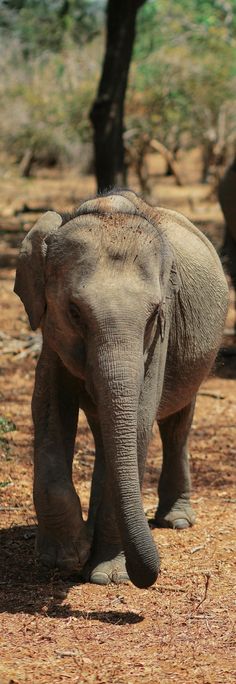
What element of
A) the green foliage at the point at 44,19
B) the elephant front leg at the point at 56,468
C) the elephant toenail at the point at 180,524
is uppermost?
the green foliage at the point at 44,19

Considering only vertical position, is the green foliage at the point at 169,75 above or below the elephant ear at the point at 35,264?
below

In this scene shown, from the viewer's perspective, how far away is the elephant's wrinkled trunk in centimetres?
425

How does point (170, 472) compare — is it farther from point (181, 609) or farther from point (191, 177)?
point (191, 177)

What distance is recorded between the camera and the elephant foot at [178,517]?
20.4 feet

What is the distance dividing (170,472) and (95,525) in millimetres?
1279

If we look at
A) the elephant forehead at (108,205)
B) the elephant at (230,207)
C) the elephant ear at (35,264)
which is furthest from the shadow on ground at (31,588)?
the elephant at (230,207)

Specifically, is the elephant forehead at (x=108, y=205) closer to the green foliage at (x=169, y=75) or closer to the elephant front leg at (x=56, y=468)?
the elephant front leg at (x=56, y=468)

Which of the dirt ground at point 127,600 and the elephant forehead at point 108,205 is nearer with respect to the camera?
the dirt ground at point 127,600

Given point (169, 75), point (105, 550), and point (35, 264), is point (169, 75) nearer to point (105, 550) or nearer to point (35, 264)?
point (35, 264)

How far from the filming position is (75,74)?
31875 millimetres

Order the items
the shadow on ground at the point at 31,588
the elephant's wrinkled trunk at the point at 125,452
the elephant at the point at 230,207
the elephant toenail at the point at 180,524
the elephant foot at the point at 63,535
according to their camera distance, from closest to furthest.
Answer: the elephant's wrinkled trunk at the point at 125,452 → the shadow on ground at the point at 31,588 → the elephant foot at the point at 63,535 → the elephant toenail at the point at 180,524 → the elephant at the point at 230,207

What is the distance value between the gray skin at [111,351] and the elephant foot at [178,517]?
61 cm

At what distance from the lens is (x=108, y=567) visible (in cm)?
511

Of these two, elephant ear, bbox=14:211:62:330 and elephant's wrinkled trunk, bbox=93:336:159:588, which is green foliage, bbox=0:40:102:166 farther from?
elephant's wrinkled trunk, bbox=93:336:159:588
